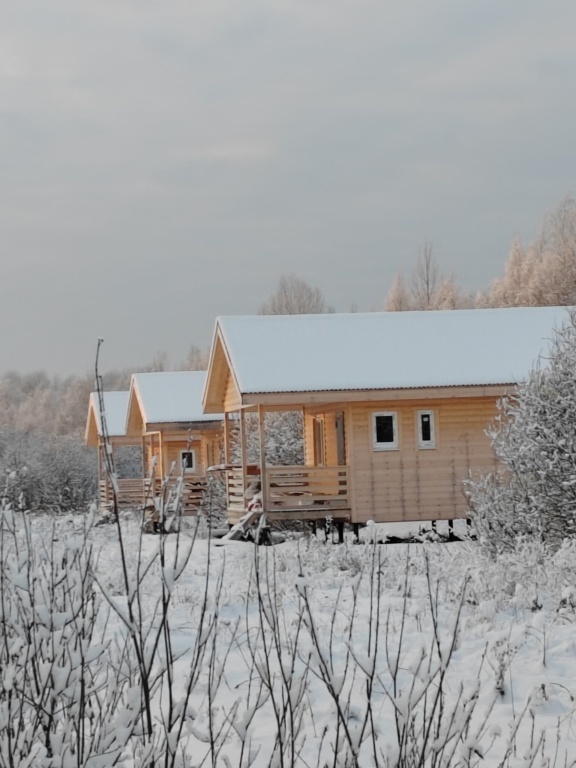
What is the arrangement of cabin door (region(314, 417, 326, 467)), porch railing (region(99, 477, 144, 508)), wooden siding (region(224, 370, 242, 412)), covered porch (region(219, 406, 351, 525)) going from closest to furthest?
covered porch (region(219, 406, 351, 525)), wooden siding (region(224, 370, 242, 412)), cabin door (region(314, 417, 326, 467)), porch railing (region(99, 477, 144, 508))

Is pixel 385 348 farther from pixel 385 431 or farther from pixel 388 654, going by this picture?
pixel 388 654

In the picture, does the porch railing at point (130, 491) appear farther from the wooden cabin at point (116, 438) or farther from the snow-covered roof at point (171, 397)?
the snow-covered roof at point (171, 397)

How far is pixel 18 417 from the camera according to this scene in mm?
105500

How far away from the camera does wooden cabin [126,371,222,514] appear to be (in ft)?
110

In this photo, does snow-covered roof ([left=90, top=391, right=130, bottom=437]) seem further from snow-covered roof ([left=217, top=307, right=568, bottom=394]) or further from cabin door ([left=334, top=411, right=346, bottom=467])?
snow-covered roof ([left=217, top=307, right=568, bottom=394])

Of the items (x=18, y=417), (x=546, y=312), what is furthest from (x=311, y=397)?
(x=18, y=417)

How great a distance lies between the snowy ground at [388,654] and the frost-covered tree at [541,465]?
26.6 inches

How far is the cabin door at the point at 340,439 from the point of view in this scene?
1001 inches

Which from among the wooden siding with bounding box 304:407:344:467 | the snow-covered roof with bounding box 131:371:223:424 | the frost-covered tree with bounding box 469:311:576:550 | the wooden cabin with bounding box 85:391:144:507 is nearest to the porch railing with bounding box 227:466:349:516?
the wooden siding with bounding box 304:407:344:467

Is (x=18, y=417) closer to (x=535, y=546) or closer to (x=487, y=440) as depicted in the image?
(x=487, y=440)

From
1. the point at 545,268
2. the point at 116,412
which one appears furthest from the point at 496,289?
the point at 116,412

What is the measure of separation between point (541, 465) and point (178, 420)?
21.7 metres

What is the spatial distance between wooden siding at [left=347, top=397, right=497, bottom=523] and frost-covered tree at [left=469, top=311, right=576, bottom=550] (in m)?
8.06

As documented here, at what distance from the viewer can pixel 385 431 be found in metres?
22.4
